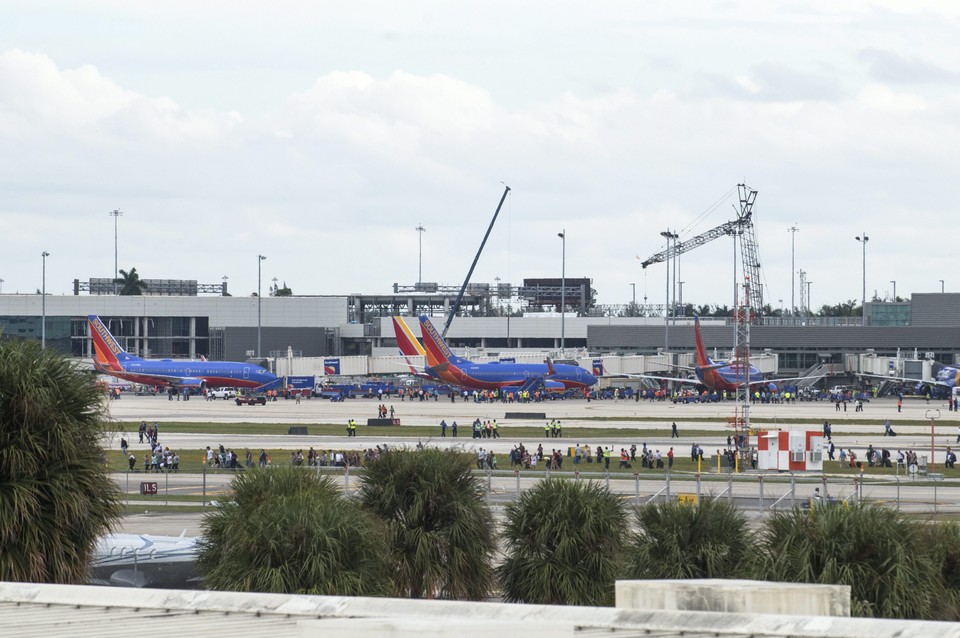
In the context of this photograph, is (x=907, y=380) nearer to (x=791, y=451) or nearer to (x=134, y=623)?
(x=791, y=451)

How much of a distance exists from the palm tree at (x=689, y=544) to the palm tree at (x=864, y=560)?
1891 millimetres

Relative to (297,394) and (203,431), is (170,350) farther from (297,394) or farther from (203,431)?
(203,431)

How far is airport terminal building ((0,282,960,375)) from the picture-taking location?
177750mm

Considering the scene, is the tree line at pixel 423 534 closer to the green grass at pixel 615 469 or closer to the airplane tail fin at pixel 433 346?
the green grass at pixel 615 469

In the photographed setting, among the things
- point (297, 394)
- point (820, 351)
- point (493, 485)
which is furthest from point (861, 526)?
point (820, 351)

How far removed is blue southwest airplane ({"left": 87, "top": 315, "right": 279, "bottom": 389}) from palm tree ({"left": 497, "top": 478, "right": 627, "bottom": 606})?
114101 millimetres

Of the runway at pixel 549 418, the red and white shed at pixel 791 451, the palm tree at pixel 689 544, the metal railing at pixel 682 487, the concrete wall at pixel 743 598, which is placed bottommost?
the runway at pixel 549 418

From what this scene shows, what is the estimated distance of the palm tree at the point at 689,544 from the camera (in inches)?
1042

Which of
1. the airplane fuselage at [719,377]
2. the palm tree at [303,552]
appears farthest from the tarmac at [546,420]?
the palm tree at [303,552]

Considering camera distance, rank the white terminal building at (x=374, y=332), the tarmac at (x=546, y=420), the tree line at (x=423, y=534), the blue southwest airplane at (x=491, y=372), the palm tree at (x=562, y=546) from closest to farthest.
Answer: the tree line at (x=423, y=534)
the palm tree at (x=562, y=546)
the tarmac at (x=546, y=420)
the blue southwest airplane at (x=491, y=372)
the white terminal building at (x=374, y=332)

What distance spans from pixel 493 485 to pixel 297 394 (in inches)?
3364

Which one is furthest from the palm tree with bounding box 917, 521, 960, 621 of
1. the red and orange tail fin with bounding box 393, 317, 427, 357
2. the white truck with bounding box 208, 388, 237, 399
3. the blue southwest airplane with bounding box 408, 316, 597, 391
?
the red and orange tail fin with bounding box 393, 317, 427, 357

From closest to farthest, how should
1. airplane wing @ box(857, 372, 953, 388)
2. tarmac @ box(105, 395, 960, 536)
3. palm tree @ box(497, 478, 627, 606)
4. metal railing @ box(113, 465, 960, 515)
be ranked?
palm tree @ box(497, 478, 627, 606), metal railing @ box(113, 465, 960, 515), tarmac @ box(105, 395, 960, 536), airplane wing @ box(857, 372, 953, 388)

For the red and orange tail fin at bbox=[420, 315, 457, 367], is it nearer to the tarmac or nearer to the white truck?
the tarmac
